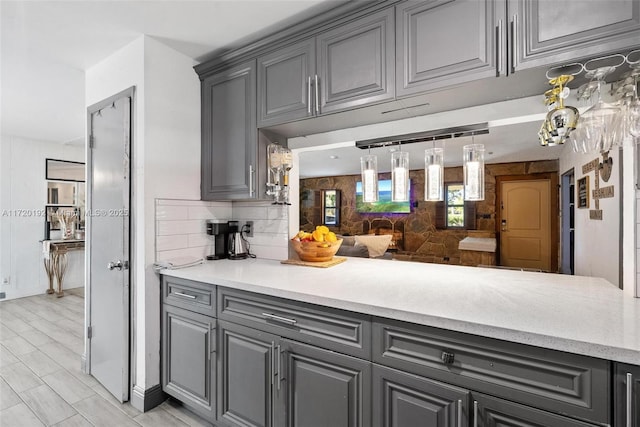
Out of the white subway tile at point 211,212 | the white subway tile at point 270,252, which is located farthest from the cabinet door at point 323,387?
the white subway tile at point 211,212

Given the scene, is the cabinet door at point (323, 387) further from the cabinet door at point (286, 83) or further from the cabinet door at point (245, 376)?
the cabinet door at point (286, 83)

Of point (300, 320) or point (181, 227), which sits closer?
point (300, 320)

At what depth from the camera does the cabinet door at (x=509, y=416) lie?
0.93 m

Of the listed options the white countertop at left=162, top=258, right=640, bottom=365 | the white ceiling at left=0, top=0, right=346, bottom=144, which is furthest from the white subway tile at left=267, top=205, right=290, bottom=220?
the white ceiling at left=0, top=0, right=346, bottom=144

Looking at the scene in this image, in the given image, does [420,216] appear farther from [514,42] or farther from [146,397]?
[146,397]

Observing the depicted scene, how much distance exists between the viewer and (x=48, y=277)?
16.0 feet

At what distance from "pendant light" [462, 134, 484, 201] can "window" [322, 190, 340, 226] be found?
5.62 m

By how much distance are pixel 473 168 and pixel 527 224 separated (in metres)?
3.00

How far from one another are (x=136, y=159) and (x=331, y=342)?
1.69 metres

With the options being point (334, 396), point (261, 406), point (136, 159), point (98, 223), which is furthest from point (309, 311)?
point (98, 223)

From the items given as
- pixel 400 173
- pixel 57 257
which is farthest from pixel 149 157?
pixel 57 257

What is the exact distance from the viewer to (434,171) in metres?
1.83

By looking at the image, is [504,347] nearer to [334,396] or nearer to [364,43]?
[334,396]

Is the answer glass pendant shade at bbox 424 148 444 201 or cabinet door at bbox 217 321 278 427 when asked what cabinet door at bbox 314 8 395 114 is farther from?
cabinet door at bbox 217 321 278 427
